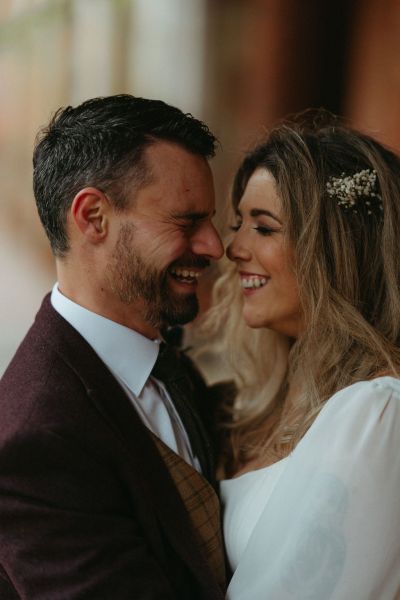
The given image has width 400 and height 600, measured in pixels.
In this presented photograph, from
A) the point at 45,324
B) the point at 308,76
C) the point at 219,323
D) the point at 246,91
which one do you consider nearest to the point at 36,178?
the point at 45,324

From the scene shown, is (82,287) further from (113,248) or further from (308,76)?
(308,76)

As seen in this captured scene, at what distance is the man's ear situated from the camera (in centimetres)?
150

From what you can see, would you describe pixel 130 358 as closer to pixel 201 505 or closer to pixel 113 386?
pixel 113 386

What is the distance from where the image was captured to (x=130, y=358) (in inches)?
59.6

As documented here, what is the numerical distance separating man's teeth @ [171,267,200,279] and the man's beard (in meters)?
0.03

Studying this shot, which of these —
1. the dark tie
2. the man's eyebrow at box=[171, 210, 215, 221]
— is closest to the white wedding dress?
the dark tie

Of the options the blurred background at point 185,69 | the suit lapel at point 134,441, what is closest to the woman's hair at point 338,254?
the suit lapel at point 134,441

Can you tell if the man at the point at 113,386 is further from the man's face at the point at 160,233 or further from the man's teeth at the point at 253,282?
the man's teeth at the point at 253,282

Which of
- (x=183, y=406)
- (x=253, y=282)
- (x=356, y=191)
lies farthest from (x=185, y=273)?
(x=356, y=191)

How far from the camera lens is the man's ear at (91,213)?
1500 millimetres

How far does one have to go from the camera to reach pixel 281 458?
160cm

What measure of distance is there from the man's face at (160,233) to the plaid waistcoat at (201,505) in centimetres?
A: 30

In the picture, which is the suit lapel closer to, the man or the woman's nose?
the man

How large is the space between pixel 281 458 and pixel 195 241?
51cm
